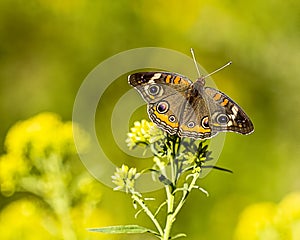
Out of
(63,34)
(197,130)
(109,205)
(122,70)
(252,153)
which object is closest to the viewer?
(197,130)

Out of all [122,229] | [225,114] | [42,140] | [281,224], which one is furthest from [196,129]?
[42,140]

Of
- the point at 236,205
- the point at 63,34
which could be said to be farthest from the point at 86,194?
the point at 63,34

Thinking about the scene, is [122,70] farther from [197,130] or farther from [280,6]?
[197,130]

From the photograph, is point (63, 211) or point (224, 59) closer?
point (63, 211)

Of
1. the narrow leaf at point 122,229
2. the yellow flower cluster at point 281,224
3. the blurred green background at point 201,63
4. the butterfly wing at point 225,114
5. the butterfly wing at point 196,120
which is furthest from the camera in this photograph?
the blurred green background at point 201,63

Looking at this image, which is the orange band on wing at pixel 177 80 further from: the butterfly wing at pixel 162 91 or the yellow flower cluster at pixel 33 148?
the yellow flower cluster at pixel 33 148

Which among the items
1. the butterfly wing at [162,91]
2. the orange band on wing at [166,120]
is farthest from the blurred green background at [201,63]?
the orange band on wing at [166,120]

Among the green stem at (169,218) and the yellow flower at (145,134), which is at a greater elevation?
the yellow flower at (145,134)
